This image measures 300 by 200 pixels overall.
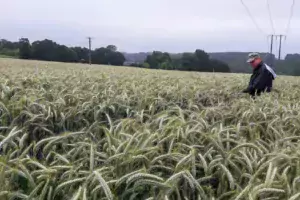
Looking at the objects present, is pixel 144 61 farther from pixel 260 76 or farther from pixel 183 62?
pixel 260 76

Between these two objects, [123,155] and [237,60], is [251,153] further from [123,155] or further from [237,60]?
[237,60]

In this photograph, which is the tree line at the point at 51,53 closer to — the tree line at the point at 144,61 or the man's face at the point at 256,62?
the tree line at the point at 144,61

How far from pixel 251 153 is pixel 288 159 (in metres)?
0.23

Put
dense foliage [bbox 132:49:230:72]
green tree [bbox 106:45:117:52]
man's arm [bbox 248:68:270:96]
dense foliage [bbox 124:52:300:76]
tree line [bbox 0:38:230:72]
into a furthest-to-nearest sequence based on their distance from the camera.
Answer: green tree [bbox 106:45:117:52] → dense foliage [bbox 124:52:300:76] → tree line [bbox 0:38:230:72] → dense foliage [bbox 132:49:230:72] → man's arm [bbox 248:68:270:96]

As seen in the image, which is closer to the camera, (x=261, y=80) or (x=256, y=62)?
(x=261, y=80)

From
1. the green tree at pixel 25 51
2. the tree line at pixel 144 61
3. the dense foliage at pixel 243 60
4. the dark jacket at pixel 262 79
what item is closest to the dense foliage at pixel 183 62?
the tree line at pixel 144 61

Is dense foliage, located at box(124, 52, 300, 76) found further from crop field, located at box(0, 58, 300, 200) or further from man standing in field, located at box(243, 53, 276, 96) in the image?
crop field, located at box(0, 58, 300, 200)

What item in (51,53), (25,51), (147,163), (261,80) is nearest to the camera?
(147,163)

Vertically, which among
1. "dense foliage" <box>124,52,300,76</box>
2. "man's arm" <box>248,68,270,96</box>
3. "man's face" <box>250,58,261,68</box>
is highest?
"man's face" <box>250,58,261,68</box>

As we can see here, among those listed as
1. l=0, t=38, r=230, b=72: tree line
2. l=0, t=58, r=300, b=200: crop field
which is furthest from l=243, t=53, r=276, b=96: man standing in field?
l=0, t=38, r=230, b=72: tree line

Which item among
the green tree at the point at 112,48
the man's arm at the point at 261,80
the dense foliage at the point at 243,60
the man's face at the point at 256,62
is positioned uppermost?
the green tree at the point at 112,48

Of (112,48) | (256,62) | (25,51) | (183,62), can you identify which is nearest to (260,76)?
(256,62)

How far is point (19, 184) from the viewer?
78.1 inches

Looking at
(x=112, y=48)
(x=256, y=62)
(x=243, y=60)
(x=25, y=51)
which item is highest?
(x=112, y=48)
